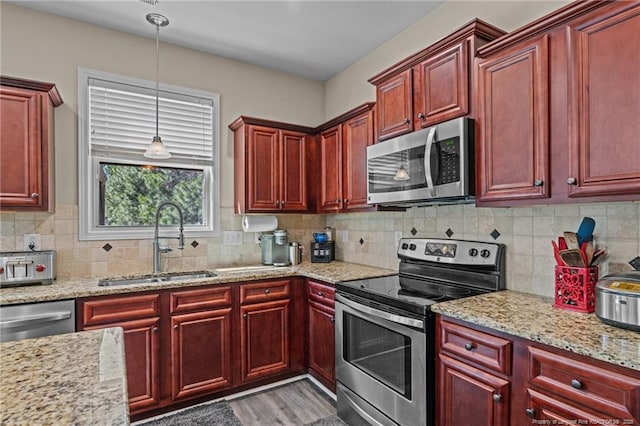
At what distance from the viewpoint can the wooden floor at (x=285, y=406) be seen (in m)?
2.43

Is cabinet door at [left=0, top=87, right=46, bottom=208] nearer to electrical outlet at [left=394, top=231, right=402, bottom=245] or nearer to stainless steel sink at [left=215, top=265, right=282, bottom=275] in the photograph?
stainless steel sink at [left=215, top=265, right=282, bottom=275]

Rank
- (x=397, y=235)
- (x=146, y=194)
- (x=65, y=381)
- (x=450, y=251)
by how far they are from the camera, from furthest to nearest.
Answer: (x=146, y=194)
(x=397, y=235)
(x=450, y=251)
(x=65, y=381)

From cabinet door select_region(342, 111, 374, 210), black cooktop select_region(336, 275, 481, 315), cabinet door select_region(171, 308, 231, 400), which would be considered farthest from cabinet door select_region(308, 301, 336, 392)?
cabinet door select_region(342, 111, 374, 210)

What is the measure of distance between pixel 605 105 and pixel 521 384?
1.19 metres

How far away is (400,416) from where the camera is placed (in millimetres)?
1920

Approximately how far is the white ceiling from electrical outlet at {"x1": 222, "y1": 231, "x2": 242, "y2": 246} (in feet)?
5.50

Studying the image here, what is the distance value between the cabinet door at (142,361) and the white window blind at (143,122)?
143cm

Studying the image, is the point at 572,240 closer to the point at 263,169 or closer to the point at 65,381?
the point at 65,381

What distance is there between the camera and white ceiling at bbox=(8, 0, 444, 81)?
2559 mm

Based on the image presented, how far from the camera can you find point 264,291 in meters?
2.83

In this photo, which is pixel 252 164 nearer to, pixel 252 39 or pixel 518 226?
pixel 252 39

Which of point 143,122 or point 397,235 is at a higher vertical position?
point 143,122

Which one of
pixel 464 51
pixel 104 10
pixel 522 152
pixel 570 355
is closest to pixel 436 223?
pixel 522 152

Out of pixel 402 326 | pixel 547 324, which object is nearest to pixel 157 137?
pixel 402 326
